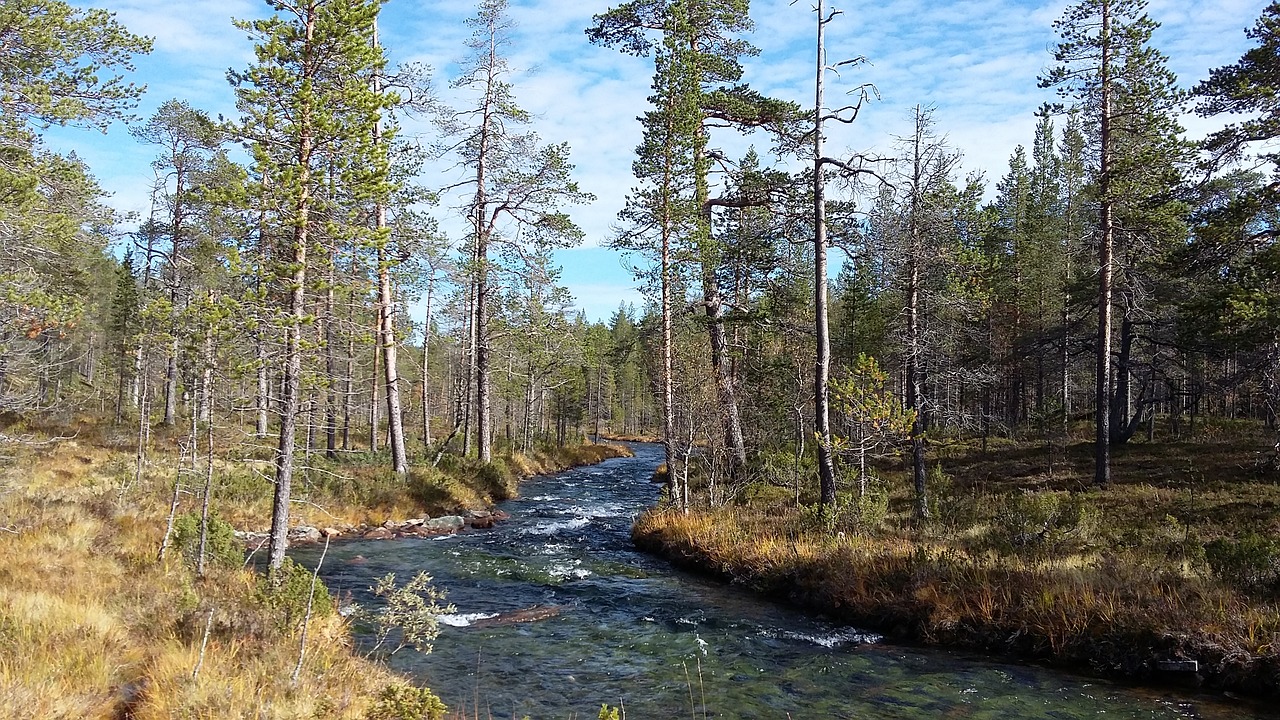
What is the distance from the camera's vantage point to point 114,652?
652 centimetres

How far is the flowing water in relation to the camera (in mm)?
8078

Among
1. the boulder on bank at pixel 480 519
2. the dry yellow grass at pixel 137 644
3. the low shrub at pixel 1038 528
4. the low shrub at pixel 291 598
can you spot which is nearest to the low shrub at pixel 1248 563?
the low shrub at pixel 1038 528

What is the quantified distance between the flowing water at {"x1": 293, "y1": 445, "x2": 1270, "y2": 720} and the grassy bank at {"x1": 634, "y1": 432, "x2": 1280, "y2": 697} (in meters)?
0.56

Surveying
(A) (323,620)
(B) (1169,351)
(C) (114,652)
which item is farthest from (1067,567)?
(B) (1169,351)

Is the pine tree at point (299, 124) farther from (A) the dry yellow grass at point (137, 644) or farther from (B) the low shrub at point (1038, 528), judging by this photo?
(B) the low shrub at point (1038, 528)

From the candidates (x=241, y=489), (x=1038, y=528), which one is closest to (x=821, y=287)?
(x=1038, y=528)

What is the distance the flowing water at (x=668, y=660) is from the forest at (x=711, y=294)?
1263 mm

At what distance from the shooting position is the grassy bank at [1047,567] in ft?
28.9

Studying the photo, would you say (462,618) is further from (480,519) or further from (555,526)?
(555,526)

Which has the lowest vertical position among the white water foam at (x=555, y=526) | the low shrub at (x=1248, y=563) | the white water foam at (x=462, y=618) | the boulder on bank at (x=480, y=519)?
the white water foam at (x=555, y=526)

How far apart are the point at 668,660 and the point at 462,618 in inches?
145

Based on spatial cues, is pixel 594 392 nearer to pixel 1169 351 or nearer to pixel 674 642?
pixel 1169 351

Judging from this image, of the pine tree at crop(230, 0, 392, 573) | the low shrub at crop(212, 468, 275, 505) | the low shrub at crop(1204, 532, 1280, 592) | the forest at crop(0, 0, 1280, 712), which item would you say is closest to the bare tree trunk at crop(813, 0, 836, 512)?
the forest at crop(0, 0, 1280, 712)

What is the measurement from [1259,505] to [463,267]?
2354 cm
